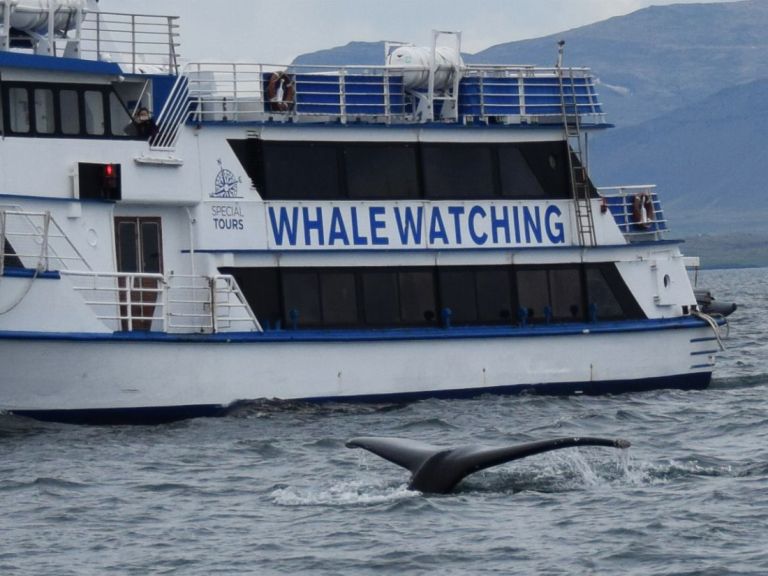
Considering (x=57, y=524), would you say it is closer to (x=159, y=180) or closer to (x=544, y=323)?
(x=159, y=180)

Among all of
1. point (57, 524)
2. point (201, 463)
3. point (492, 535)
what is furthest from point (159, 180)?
point (492, 535)

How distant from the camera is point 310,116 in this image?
2850cm

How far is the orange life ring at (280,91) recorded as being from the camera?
28047 millimetres

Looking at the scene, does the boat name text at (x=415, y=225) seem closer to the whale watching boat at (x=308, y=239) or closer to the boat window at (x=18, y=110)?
the whale watching boat at (x=308, y=239)

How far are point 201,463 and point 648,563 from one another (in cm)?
746

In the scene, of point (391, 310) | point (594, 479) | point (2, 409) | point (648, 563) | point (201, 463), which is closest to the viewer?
point (648, 563)

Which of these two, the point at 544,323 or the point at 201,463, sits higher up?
the point at 544,323

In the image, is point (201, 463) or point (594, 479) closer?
point (594, 479)

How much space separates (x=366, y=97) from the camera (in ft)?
95.6

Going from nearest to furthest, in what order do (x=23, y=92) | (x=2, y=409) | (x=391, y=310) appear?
(x=2, y=409) < (x=23, y=92) < (x=391, y=310)

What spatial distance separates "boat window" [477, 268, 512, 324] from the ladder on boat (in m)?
1.58

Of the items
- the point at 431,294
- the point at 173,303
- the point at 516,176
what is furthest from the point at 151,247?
the point at 516,176

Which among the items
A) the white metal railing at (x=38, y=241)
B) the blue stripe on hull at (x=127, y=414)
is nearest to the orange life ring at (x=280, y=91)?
the white metal railing at (x=38, y=241)

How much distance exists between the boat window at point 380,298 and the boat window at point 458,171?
1695mm
